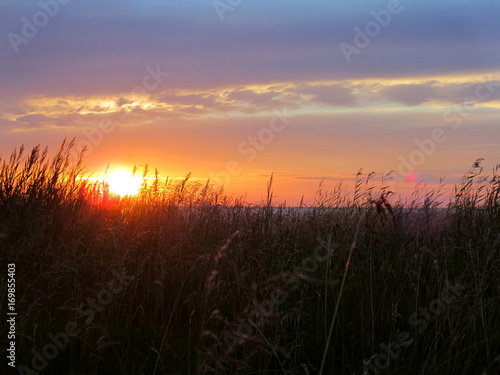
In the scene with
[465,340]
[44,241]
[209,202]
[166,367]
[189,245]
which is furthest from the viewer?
[209,202]

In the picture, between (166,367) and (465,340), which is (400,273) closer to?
(465,340)

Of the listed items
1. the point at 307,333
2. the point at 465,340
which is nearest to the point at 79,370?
the point at 307,333

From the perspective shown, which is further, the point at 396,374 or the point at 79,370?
the point at 79,370

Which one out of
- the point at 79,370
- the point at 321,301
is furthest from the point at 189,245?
Answer: the point at 79,370

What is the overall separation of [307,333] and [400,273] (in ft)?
5.14

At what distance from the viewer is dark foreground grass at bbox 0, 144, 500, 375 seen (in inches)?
117

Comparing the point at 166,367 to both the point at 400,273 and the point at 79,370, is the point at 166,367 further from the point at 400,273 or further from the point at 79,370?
the point at 400,273

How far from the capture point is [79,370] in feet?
9.84

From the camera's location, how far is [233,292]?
4055 millimetres

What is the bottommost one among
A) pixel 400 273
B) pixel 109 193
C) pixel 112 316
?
pixel 112 316

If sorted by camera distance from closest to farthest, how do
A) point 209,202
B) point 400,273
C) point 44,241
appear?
point 400,273
point 44,241
point 209,202

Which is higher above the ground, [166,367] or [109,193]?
[109,193]

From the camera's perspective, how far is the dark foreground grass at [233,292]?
2.98 metres

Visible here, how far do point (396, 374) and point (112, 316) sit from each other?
225 centimetres
